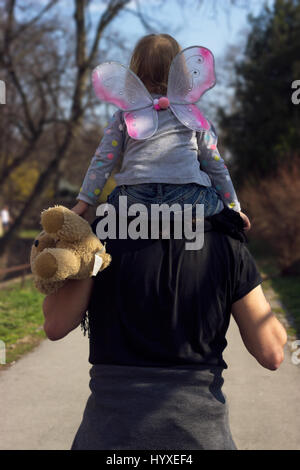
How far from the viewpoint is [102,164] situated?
1.96 meters

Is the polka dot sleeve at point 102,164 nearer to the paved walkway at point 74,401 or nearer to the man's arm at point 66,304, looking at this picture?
the man's arm at point 66,304

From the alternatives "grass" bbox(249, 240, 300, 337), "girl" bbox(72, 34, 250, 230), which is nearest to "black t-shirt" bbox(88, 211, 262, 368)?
"girl" bbox(72, 34, 250, 230)

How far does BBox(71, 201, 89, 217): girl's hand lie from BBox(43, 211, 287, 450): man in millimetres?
213

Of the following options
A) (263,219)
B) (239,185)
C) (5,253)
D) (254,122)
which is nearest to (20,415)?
(263,219)

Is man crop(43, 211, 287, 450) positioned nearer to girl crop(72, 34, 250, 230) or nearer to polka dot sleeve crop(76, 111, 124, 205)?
girl crop(72, 34, 250, 230)

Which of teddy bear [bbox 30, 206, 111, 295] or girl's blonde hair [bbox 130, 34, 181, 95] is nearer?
teddy bear [bbox 30, 206, 111, 295]

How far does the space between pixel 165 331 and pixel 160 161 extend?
0.56 m

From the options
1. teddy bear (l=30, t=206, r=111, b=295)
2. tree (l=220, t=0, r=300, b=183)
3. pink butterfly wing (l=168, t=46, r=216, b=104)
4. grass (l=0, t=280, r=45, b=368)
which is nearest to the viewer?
teddy bear (l=30, t=206, r=111, b=295)

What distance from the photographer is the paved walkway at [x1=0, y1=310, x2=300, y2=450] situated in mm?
3641

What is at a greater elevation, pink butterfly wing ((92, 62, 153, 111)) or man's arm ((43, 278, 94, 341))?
pink butterfly wing ((92, 62, 153, 111))

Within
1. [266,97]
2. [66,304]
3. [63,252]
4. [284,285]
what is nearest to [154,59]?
[63,252]

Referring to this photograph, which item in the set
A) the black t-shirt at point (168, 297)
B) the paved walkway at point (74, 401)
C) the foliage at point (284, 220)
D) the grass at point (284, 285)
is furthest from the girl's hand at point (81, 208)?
the foliage at point (284, 220)

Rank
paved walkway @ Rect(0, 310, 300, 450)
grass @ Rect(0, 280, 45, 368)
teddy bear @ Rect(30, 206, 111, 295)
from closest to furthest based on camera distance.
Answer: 1. teddy bear @ Rect(30, 206, 111, 295)
2. paved walkway @ Rect(0, 310, 300, 450)
3. grass @ Rect(0, 280, 45, 368)

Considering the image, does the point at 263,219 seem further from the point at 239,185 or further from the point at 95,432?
the point at 95,432
